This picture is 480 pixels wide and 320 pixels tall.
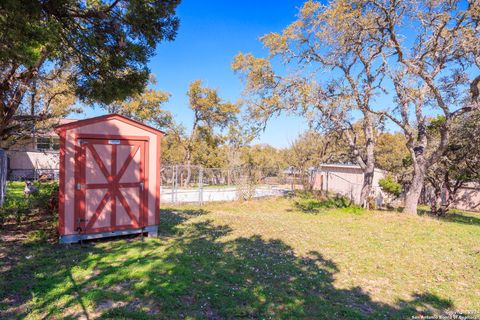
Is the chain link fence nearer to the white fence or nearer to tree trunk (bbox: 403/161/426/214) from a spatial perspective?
the white fence

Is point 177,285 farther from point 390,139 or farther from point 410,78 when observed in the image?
point 390,139

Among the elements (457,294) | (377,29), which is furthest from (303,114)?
(457,294)

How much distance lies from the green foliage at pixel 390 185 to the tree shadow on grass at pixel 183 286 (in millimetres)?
13532

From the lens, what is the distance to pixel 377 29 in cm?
1018

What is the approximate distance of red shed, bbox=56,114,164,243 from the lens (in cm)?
609

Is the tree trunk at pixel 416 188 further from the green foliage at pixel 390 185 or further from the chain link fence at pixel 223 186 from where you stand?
the chain link fence at pixel 223 186

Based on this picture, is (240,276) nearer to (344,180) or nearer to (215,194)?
(215,194)

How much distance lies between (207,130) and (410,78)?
57.6 ft

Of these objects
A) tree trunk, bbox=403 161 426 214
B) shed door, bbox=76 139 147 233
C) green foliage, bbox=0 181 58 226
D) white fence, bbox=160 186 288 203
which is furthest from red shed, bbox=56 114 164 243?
tree trunk, bbox=403 161 426 214


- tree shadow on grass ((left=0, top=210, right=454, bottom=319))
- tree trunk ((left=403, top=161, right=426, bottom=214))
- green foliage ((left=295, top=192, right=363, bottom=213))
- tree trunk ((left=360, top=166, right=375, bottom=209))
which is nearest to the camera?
tree shadow on grass ((left=0, top=210, right=454, bottom=319))

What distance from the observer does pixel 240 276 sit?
4.74m

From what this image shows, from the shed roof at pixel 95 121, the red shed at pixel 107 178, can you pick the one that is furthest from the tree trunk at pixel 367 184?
the shed roof at pixel 95 121

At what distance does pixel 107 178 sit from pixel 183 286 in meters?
3.40

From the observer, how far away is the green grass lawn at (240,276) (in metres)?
3.62
